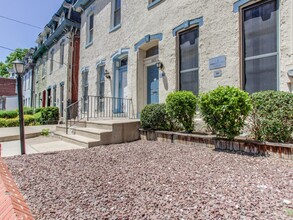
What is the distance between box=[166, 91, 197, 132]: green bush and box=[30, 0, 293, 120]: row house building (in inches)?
31.8

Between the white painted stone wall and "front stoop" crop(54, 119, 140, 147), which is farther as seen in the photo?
the white painted stone wall

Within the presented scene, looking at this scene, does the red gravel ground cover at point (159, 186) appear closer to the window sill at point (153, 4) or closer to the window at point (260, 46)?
the window at point (260, 46)

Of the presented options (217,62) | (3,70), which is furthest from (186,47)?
(3,70)

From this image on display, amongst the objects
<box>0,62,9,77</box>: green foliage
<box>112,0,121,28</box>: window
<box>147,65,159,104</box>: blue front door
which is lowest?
<box>147,65,159,104</box>: blue front door

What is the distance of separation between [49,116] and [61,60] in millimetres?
4038

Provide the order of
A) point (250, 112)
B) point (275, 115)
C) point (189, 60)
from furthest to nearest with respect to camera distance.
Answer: point (189, 60), point (250, 112), point (275, 115)

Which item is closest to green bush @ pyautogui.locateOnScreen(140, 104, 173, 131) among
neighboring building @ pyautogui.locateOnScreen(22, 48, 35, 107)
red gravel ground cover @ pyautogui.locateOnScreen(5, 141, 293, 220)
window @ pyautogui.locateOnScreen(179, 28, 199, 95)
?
window @ pyautogui.locateOnScreen(179, 28, 199, 95)

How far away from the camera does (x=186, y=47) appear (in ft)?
20.3

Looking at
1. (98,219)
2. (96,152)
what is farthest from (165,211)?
(96,152)

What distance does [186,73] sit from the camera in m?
6.19

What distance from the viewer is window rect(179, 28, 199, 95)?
5941mm

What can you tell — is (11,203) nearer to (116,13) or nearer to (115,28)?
(115,28)

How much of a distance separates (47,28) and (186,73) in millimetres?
15397

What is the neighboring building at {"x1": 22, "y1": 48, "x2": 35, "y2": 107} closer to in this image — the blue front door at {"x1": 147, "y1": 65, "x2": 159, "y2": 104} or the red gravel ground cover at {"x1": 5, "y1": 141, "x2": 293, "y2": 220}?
the blue front door at {"x1": 147, "y1": 65, "x2": 159, "y2": 104}
